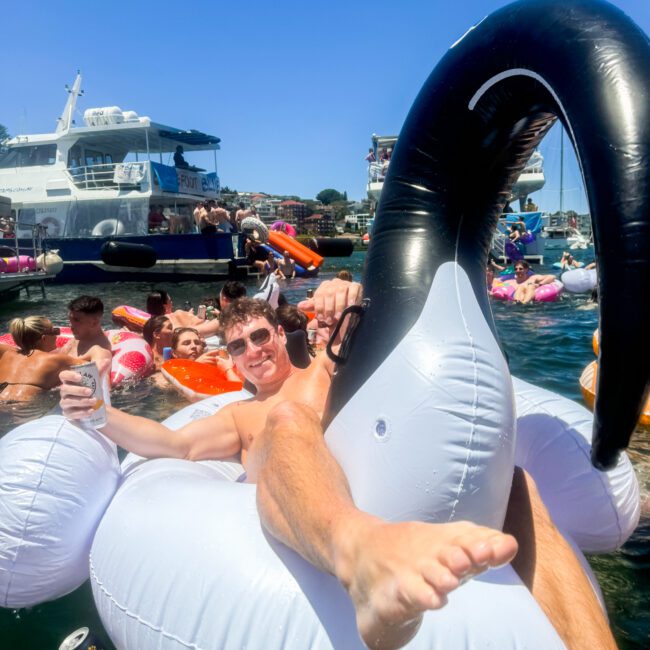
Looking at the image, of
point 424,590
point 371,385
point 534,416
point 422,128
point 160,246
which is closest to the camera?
point 424,590

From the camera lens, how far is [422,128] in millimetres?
2070

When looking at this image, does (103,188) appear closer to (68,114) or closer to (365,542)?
(68,114)

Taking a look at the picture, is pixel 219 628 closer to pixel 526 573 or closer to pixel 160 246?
pixel 526 573

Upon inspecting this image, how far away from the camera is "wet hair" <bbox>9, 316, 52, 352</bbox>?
19.1 feet

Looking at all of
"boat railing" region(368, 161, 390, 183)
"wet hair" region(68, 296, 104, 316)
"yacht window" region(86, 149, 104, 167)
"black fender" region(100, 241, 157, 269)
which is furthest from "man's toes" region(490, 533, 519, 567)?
"boat railing" region(368, 161, 390, 183)

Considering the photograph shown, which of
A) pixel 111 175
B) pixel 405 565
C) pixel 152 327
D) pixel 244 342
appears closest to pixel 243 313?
pixel 244 342

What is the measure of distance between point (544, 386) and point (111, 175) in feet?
61.1

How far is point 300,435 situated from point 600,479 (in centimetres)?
132

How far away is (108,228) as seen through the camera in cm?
2019

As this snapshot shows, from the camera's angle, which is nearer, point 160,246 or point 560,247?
point 160,246

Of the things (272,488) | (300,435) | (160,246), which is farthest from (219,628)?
(160,246)

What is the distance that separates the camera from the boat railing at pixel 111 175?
793 inches

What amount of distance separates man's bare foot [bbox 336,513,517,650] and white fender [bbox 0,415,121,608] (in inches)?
55.7

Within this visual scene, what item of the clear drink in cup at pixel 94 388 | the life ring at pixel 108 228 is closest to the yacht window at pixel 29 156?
the life ring at pixel 108 228
